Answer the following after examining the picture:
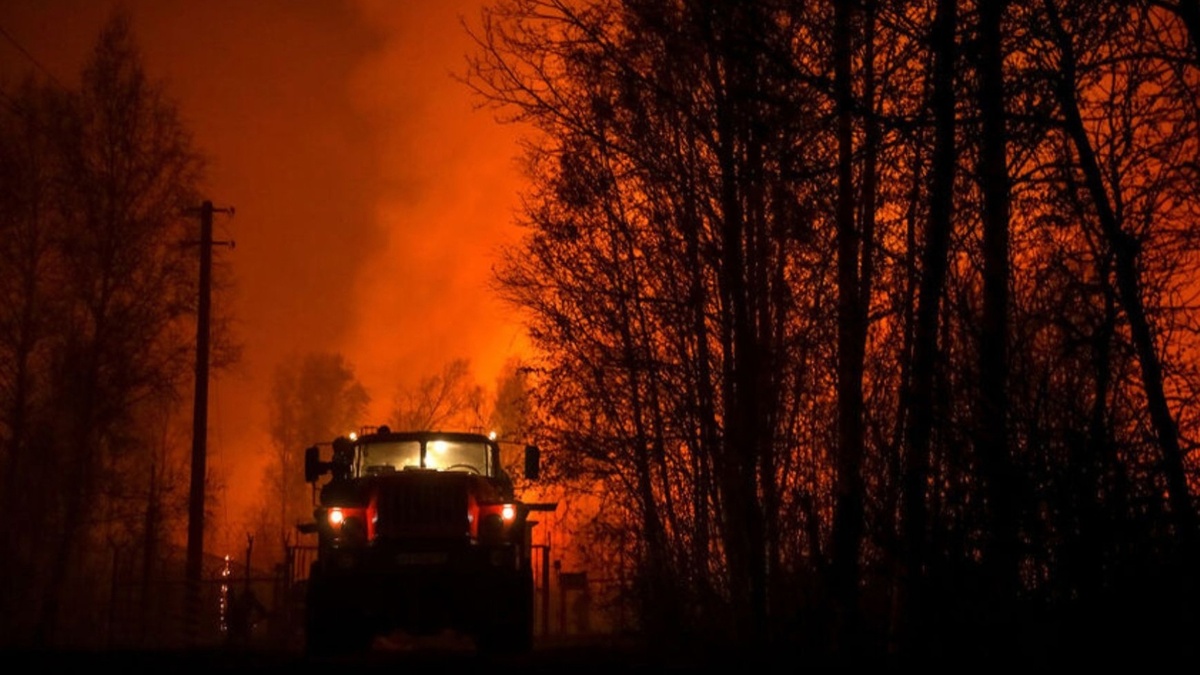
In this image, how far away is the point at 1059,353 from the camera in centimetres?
984

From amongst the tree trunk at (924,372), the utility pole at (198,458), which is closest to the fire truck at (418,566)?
the tree trunk at (924,372)

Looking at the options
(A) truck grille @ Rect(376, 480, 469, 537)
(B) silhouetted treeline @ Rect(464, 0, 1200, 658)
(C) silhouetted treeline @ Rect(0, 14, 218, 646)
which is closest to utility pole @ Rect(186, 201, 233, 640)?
(C) silhouetted treeline @ Rect(0, 14, 218, 646)

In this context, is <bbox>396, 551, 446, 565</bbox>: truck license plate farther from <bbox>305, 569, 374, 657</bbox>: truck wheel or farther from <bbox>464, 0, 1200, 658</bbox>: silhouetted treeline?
<bbox>464, 0, 1200, 658</bbox>: silhouetted treeline

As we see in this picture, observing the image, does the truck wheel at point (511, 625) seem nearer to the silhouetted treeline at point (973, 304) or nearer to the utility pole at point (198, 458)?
the silhouetted treeline at point (973, 304)

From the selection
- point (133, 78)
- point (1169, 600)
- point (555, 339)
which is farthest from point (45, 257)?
point (1169, 600)

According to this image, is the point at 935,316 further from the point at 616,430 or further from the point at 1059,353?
the point at 616,430

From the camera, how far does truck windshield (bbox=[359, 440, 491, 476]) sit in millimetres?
16688

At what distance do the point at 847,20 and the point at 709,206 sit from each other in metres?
5.56

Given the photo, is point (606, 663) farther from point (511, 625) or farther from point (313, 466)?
point (313, 466)

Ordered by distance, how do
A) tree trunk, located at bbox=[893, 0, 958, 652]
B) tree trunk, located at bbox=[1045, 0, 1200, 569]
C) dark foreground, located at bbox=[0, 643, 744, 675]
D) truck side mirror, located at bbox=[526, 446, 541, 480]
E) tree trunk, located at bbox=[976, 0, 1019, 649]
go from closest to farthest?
1. tree trunk, located at bbox=[1045, 0, 1200, 569]
2. tree trunk, located at bbox=[976, 0, 1019, 649]
3. tree trunk, located at bbox=[893, 0, 958, 652]
4. dark foreground, located at bbox=[0, 643, 744, 675]
5. truck side mirror, located at bbox=[526, 446, 541, 480]

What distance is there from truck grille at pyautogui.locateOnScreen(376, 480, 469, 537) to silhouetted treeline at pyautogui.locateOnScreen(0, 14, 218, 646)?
22.0 m

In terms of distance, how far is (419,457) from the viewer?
16.7 metres

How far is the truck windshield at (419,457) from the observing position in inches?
657

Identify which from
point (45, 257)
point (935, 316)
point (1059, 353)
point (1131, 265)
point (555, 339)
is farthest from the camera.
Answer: point (45, 257)
